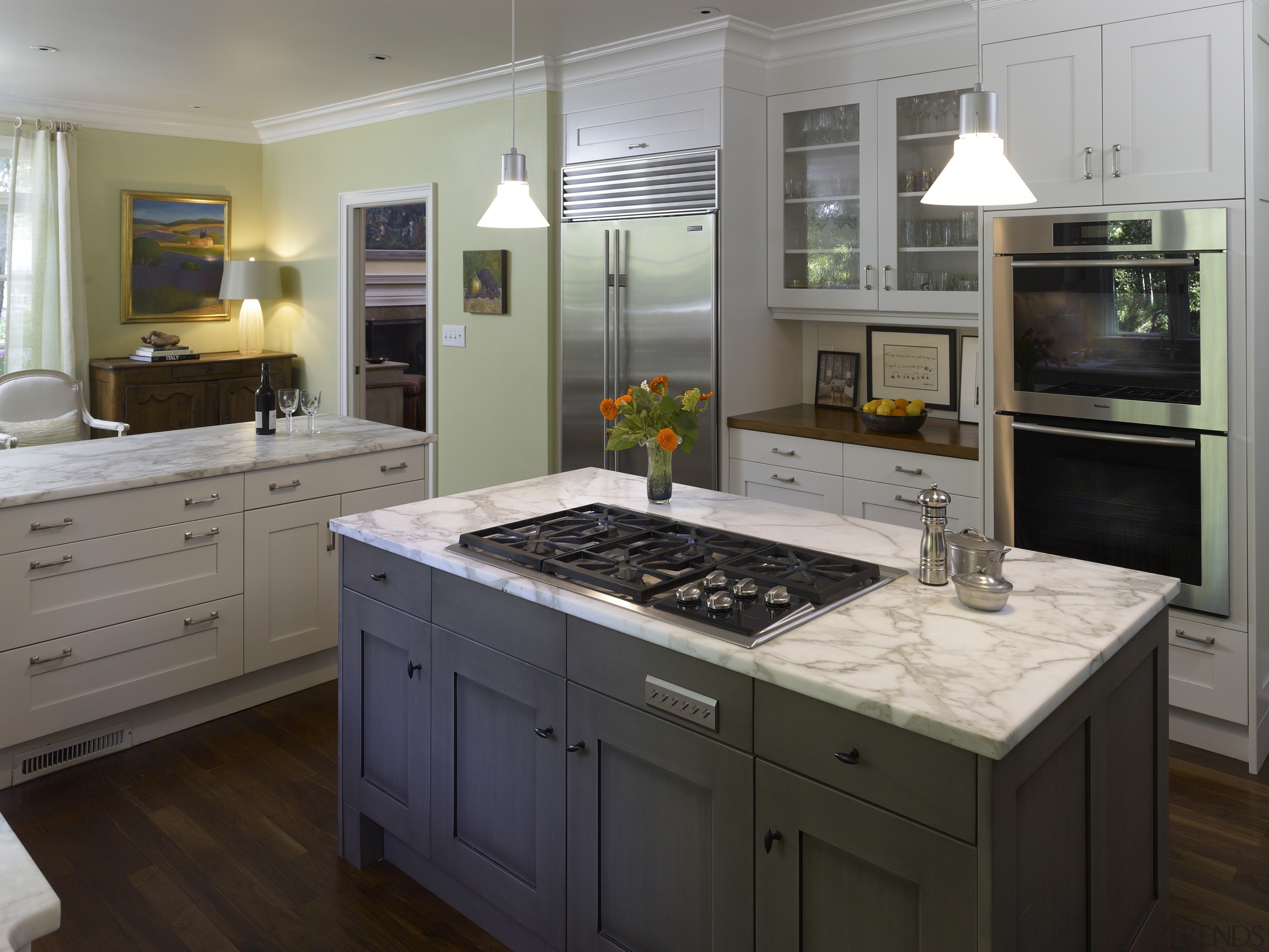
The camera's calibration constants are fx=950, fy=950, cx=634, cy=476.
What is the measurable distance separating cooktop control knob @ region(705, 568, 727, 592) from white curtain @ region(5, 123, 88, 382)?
5.58m

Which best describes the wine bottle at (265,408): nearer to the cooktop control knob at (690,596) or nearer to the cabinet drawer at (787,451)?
the cabinet drawer at (787,451)

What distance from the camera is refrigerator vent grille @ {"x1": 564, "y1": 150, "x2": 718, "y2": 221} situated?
13.9ft

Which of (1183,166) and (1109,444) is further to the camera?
(1109,444)

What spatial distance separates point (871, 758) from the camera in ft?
4.73

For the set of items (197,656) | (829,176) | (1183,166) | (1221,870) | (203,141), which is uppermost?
(203,141)

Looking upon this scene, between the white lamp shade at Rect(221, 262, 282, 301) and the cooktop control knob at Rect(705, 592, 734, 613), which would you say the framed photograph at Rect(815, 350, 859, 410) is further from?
the white lamp shade at Rect(221, 262, 282, 301)

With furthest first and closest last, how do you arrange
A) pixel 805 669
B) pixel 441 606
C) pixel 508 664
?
pixel 441 606 → pixel 508 664 → pixel 805 669

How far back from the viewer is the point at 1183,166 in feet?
9.52

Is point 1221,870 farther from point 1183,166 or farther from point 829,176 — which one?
point 829,176

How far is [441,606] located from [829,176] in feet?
9.61

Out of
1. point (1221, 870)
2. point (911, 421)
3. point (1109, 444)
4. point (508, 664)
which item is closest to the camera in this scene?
point (508, 664)

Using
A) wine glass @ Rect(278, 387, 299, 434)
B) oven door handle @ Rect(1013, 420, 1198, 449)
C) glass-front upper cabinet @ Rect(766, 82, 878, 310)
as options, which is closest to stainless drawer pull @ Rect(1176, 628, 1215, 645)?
oven door handle @ Rect(1013, 420, 1198, 449)

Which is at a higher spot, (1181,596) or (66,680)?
(1181,596)

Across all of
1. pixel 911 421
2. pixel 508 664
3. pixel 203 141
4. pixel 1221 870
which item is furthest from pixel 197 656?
pixel 203 141
